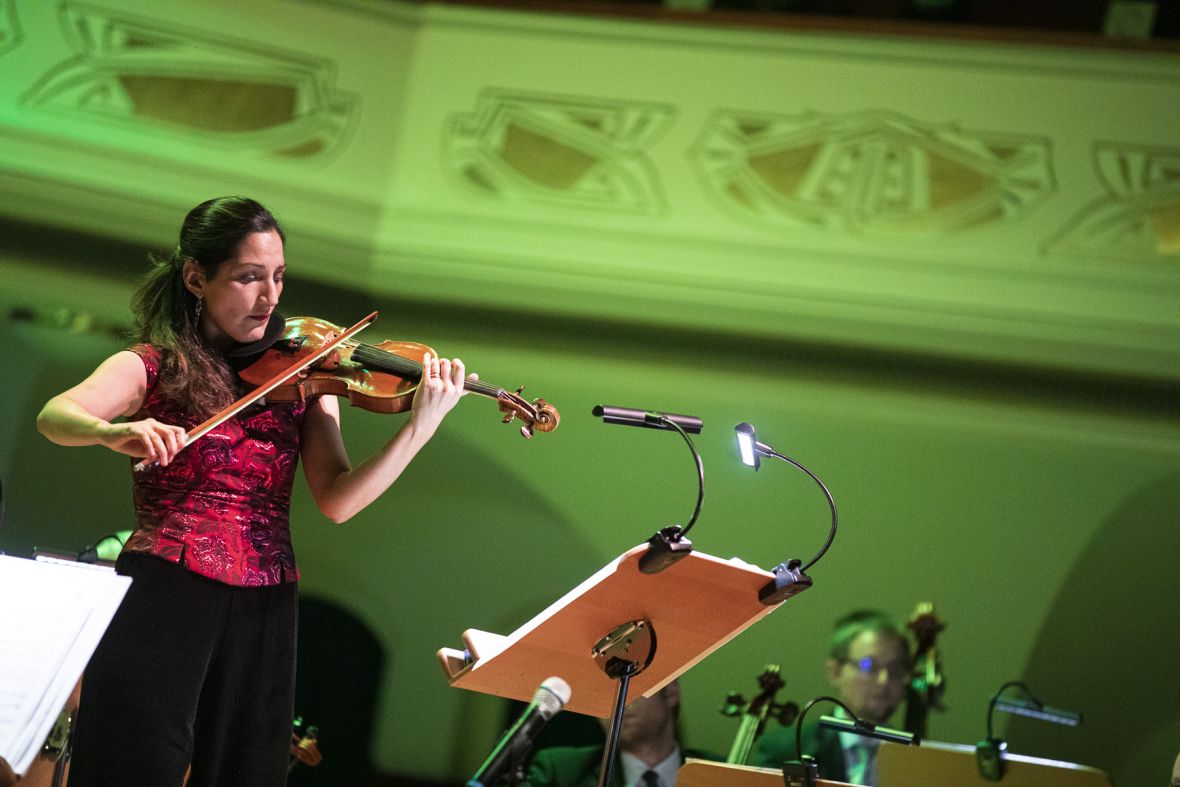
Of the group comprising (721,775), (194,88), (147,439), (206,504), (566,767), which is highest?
(194,88)

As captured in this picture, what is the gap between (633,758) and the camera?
3.61m

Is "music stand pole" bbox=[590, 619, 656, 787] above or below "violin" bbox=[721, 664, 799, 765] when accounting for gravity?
above

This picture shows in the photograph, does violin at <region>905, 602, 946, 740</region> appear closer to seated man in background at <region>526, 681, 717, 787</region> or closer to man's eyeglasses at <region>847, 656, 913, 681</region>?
man's eyeglasses at <region>847, 656, 913, 681</region>

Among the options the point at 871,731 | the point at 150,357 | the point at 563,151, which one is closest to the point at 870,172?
the point at 563,151

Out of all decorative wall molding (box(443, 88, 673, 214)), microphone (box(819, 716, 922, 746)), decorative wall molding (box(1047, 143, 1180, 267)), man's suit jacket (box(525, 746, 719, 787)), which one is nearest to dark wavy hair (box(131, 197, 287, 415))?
microphone (box(819, 716, 922, 746))

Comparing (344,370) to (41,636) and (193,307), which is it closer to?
(193,307)

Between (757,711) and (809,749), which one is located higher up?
(757,711)

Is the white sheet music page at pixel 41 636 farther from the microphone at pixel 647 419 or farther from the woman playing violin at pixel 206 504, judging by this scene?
the microphone at pixel 647 419

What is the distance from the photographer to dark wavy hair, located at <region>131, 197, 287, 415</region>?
6.07 ft

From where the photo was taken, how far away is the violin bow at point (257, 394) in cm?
174

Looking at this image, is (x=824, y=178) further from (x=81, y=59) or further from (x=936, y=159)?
(x=81, y=59)

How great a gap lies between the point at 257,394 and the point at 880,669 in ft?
8.88

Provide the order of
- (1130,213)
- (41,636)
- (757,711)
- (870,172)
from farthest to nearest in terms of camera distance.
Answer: (870,172)
(1130,213)
(757,711)
(41,636)

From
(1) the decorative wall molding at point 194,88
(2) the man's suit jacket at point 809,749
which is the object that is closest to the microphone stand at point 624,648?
(2) the man's suit jacket at point 809,749
